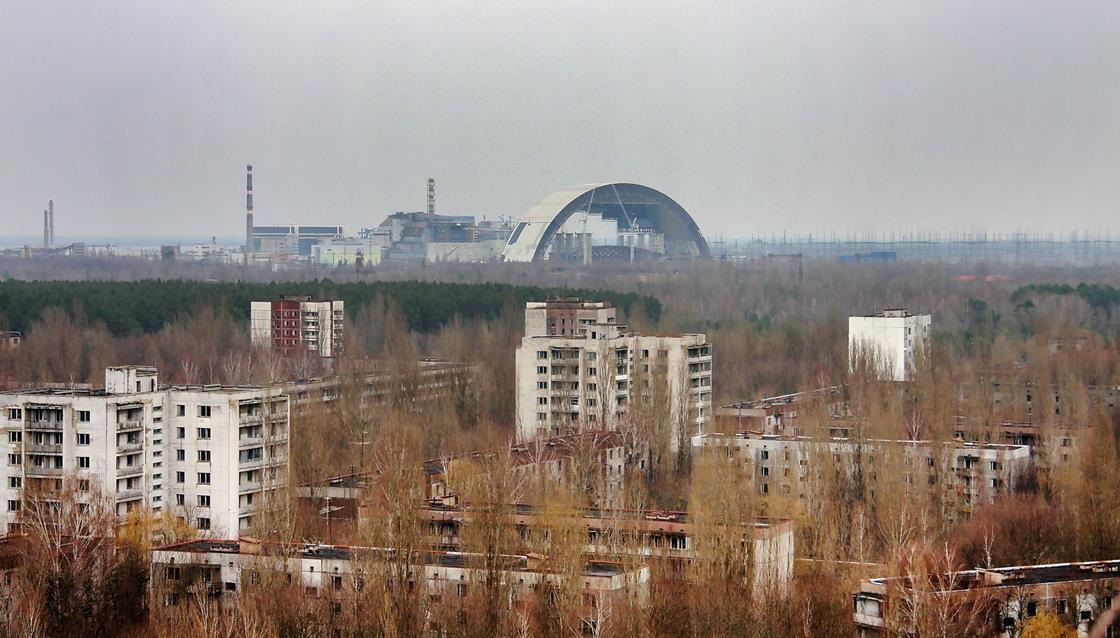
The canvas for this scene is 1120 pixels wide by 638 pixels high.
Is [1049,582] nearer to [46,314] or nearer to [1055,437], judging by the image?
[1055,437]

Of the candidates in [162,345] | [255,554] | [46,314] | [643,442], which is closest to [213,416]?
[255,554]

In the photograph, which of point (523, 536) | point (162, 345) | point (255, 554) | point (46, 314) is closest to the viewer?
point (255, 554)

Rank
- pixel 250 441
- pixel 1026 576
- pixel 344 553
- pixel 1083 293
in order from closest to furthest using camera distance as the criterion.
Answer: pixel 1026 576
pixel 344 553
pixel 250 441
pixel 1083 293

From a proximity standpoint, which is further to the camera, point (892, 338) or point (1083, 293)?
point (1083, 293)

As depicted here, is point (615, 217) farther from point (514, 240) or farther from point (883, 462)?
→ point (883, 462)

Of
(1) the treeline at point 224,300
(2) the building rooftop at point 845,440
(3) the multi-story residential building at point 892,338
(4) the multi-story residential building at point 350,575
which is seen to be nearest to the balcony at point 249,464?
(4) the multi-story residential building at point 350,575

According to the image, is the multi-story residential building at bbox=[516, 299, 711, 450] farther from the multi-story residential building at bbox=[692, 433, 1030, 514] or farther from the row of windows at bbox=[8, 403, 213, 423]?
the row of windows at bbox=[8, 403, 213, 423]

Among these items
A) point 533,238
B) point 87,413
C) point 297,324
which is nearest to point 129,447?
point 87,413
